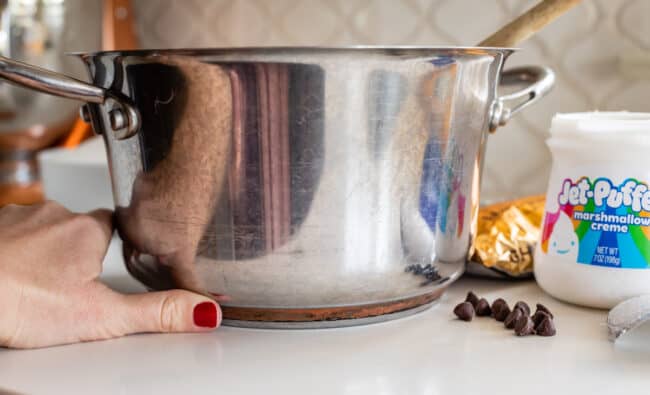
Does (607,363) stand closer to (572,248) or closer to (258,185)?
(572,248)

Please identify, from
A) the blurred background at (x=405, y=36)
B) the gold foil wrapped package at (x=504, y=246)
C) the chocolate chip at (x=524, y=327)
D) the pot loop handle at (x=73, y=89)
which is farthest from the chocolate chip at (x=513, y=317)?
the blurred background at (x=405, y=36)

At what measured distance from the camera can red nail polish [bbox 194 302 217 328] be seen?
22.8 inches

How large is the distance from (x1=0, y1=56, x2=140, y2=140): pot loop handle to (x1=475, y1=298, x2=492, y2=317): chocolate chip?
0.29 metres

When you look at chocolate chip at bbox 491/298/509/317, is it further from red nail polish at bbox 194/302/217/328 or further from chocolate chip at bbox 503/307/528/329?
red nail polish at bbox 194/302/217/328

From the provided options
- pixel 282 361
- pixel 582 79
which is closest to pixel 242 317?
pixel 282 361

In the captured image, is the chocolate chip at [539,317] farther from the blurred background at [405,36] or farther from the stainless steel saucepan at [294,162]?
the blurred background at [405,36]

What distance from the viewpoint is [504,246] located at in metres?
0.72

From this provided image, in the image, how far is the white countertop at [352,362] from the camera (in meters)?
0.48

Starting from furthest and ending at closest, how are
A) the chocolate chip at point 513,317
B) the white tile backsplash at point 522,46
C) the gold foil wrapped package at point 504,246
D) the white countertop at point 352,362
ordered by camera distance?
the white tile backsplash at point 522,46
the gold foil wrapped package at point 504,246
the chocolate chip at point 513,317
the white countertop at point 352,362

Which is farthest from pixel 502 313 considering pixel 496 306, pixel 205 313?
pixel 205 313

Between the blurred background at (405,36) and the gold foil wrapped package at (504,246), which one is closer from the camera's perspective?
the gold foil wrapped package at (504,246)

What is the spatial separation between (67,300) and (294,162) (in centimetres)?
19

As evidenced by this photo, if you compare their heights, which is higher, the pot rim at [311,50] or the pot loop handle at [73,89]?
the pot rim at [311,50]

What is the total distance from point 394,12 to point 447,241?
25.2 inches
